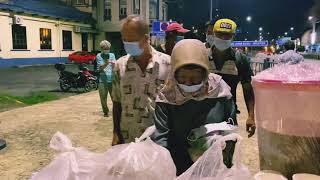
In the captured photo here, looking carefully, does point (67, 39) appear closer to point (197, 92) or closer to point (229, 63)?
point (229, 63)

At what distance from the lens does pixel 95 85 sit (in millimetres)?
13922

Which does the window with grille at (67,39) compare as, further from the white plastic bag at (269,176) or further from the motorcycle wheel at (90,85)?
the white plastic bag at (269,176)

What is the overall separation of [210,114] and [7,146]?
492 cm

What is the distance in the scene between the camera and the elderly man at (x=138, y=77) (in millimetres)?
2639

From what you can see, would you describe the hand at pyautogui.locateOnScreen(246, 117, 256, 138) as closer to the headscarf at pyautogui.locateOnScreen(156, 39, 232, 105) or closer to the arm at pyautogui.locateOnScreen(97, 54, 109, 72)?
the headscarf at pyautogui.locateOnScreen(156, 39, 232, 105)

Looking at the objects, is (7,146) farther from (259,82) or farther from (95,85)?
(95,85)

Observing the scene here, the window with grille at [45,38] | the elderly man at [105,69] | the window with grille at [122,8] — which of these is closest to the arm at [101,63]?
the elderly man at [105,69]

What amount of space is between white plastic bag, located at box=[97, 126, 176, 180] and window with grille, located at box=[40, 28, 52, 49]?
2872 centimetres

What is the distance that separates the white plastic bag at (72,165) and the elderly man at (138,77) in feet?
3.17

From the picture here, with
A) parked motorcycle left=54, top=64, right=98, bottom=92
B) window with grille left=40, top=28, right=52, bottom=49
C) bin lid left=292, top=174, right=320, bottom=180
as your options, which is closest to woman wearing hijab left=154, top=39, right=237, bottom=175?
bin lid left=292, top=174, right=320, bottom=180

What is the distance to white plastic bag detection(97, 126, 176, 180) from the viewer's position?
4.91 feet

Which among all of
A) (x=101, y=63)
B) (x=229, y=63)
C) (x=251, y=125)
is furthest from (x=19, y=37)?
(x=251, y=125)

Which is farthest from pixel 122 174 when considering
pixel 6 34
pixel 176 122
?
pixel 6 34

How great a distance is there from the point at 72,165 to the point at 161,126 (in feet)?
1.56
